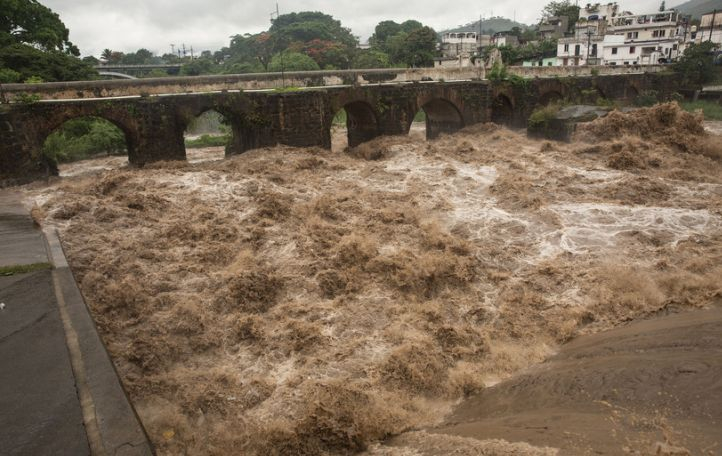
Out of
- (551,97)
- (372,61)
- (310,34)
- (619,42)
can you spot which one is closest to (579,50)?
(619,42)

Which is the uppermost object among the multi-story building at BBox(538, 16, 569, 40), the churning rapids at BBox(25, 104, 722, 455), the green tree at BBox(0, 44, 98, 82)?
the multi-story building at BBox(538, 16, 569, 40)

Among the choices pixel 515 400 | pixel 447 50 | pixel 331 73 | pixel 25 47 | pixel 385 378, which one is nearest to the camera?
pixel 515 400

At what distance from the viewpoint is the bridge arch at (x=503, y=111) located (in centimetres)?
2013

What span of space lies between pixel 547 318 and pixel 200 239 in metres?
5.79

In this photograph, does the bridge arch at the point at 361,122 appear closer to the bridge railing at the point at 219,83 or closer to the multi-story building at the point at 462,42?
the bridge railing at the point at 219,83

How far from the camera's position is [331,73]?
1600cm

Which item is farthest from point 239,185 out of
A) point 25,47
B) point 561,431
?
point 25,47

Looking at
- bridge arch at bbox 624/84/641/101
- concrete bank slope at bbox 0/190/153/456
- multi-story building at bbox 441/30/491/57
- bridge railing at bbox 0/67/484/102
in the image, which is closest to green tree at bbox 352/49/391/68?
bridge arch at bbox 624/84/641/101

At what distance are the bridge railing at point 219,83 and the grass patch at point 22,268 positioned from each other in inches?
316

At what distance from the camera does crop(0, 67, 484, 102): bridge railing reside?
1200 cm

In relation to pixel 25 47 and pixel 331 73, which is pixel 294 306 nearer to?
pixel 331 73

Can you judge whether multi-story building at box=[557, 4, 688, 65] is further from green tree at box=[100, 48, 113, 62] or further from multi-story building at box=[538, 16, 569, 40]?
green tree at box=[100, 48, 113, 62]

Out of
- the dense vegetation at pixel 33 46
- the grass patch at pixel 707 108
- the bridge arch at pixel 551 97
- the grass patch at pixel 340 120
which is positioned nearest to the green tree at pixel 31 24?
the dense vegetation at pixel 33 46

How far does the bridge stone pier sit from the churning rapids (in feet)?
2.72
